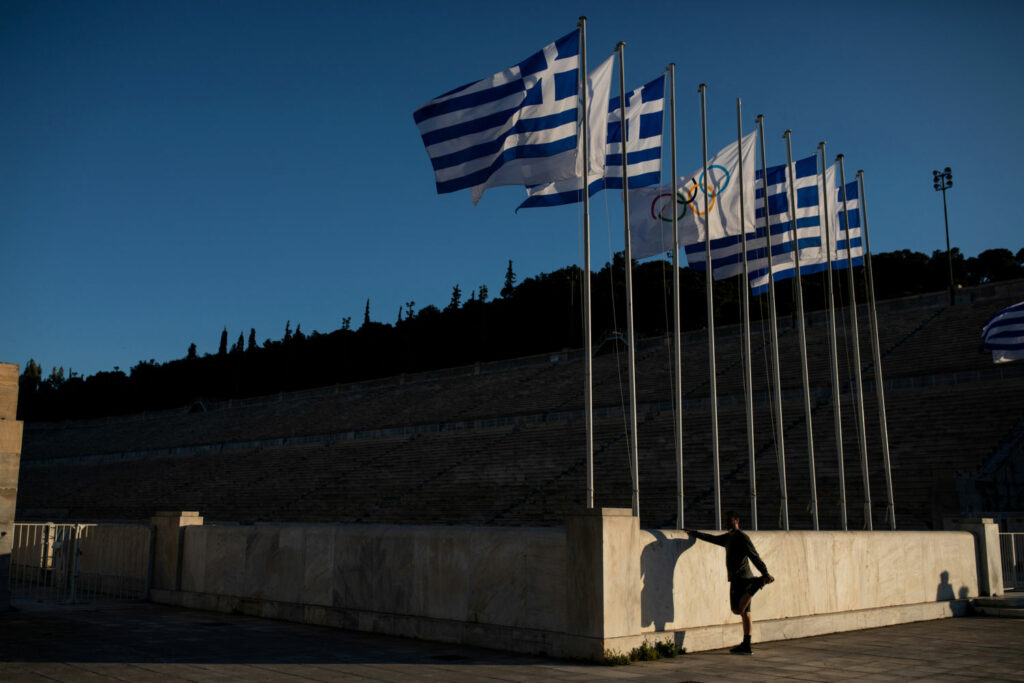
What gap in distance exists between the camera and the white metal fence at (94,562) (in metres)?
14.4

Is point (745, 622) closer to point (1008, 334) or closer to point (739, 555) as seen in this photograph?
point (739, 555)

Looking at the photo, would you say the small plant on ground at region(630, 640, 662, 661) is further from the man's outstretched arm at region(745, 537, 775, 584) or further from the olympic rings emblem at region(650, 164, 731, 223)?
the olympic rings emblem at region(650, 164, 731, 223)

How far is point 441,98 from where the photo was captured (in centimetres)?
1171

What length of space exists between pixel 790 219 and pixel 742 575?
30.2 feet

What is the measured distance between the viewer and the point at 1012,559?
1612 cm

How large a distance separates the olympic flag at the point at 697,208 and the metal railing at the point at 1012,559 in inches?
296

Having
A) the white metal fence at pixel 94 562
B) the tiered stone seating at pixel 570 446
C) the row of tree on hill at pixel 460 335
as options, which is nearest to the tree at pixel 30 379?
the row of tree on hill at pixel 460 335

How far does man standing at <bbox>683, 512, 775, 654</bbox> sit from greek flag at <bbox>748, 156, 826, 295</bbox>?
7994 mm

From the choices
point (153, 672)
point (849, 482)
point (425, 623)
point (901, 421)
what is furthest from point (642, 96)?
point (901, 421)

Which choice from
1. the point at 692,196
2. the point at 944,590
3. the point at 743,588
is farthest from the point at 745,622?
the point at 692,196

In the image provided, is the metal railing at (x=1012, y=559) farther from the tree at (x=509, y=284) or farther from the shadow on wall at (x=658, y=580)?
the tree at (x=509, y=284)

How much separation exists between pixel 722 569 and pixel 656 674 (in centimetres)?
241

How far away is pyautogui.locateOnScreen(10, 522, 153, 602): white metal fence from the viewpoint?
14438mm

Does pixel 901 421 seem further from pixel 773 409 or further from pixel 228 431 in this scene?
pixel 228 431
